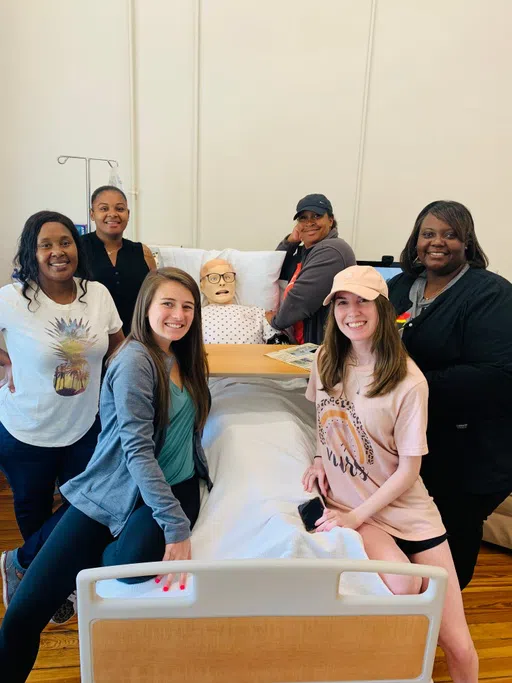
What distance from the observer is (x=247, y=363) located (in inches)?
78.0

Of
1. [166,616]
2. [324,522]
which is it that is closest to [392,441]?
[324,522]

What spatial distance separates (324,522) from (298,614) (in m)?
0.34

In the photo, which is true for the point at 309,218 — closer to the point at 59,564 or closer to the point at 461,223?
the point at 461,223

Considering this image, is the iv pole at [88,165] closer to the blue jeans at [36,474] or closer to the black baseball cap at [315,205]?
the black baseball cap at [315,205]

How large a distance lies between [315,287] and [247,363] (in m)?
0.55

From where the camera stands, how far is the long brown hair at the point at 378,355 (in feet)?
4.45

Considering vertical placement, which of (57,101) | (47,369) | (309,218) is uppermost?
(57,101)

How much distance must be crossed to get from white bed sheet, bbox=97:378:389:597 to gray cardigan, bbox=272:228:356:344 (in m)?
0.44

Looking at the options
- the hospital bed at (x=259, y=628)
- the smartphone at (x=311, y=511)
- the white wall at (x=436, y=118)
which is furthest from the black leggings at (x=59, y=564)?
the white wall at (x=436, y=118)

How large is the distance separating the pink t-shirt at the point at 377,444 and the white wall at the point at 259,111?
7.87 feet

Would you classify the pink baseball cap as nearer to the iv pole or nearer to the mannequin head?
the mannequin head

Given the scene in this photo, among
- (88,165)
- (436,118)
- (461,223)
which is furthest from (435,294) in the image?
(436,118)

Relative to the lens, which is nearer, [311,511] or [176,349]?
[311,511]

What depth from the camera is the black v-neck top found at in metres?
2.29
